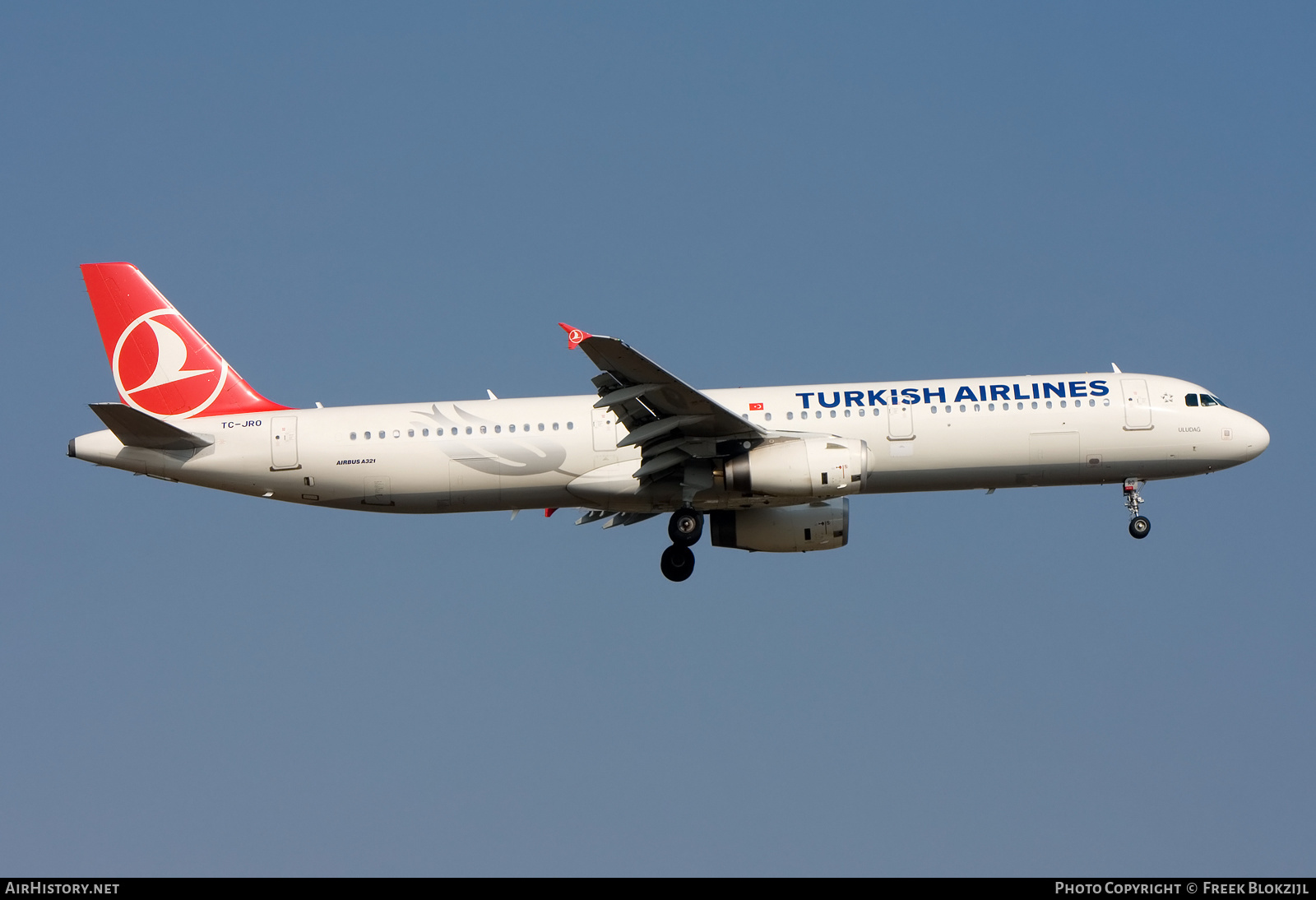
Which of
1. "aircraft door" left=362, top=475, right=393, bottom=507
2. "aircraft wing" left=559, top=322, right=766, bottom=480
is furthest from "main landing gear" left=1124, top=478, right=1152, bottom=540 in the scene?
"aircraft door" left=362, top=475, right=393, bottom=507

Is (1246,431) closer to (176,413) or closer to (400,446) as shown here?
(400,446)

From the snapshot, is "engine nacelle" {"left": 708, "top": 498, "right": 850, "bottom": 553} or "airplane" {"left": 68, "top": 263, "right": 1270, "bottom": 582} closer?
"airplane" {"left": 68, "top": 263, "right": 1270, "bottom": 582}

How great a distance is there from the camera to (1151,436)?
1551 inches

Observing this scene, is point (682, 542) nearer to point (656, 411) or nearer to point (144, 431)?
point (656, 411)

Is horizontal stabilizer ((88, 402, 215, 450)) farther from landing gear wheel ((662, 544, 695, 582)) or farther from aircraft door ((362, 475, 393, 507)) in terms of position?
landing gear wheel ((662, 544, 695, 582))

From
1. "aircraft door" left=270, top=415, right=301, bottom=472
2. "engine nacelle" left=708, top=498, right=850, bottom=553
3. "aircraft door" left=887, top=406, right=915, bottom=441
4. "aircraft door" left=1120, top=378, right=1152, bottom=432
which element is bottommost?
"engine nacelle" left=708, top=498, right=850, bottom=553

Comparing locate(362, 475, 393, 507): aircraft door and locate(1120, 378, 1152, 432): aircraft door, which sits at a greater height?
locate(1120, 378, 1152, 432): aircraft door

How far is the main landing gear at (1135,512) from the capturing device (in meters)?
40.0

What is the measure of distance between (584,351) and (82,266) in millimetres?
15790

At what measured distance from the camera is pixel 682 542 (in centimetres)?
3922

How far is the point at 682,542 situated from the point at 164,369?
49.2 feet

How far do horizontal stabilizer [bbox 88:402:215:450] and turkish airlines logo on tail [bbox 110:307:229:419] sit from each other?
1.95 meters

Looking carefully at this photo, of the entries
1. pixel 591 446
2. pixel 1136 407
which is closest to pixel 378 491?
pixel 591 446

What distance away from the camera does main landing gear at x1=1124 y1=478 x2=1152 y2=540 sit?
4003cm
